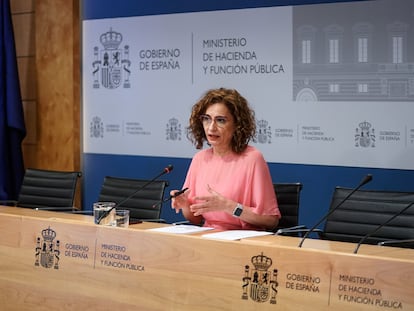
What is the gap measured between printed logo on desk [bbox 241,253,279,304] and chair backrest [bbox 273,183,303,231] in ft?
4.61

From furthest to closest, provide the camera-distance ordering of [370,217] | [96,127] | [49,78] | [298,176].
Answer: [49,78] < [96,127] < [298,176] < [370,217]

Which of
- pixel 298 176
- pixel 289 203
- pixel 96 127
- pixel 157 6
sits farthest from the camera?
pixel 96 127

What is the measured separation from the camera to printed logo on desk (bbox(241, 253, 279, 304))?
2.89 m

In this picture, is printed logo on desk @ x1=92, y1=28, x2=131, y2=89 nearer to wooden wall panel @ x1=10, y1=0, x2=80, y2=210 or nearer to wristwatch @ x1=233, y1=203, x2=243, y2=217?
wooden wall panel @ x1=10, y1=0, x2=80, y2=210

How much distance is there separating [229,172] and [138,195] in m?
0.78

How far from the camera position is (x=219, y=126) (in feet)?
13.4

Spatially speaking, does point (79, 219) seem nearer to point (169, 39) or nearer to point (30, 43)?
point (169, 39)

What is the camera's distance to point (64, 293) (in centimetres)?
347

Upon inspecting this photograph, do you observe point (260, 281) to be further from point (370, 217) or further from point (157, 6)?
point (157, 6)

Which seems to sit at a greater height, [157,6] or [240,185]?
[157,6]

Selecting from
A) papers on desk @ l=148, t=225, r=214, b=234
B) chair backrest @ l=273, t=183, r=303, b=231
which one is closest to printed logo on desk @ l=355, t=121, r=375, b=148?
chair backrest @ l=273, t=183, r=303, b=231

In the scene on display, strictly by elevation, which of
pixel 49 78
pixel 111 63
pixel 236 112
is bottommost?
pixel 236 112

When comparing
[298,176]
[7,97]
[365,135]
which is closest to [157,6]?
[7,97]

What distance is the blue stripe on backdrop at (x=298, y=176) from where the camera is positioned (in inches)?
203
